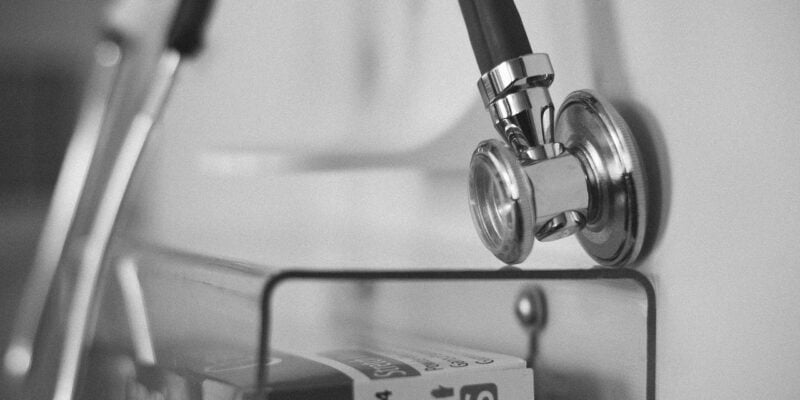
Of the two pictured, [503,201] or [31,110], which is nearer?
[503,201]

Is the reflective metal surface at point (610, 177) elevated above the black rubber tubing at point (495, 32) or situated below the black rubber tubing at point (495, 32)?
below

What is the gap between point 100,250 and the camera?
0.61m

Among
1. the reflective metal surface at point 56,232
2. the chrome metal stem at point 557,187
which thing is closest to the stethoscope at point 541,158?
the chrome metal stem at point 557,187

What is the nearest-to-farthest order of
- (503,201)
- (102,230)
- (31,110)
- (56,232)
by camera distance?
(503,201), (102,230), (56,232), (31,110)

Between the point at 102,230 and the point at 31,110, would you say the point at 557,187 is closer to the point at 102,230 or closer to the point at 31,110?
the point at 102,230

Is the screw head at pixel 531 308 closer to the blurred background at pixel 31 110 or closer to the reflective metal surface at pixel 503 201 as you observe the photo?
the reflective metal surface at pixel 503 201

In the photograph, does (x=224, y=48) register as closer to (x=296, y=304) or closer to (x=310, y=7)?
(x=310, y=7)

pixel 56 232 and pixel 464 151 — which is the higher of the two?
pixel 464 151

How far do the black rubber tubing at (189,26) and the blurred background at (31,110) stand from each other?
662 millimetres

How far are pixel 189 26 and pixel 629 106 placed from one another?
451 mm

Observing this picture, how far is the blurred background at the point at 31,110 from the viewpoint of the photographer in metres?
1.22

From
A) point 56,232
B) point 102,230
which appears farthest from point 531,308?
point 56,232

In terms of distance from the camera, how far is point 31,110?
125cm

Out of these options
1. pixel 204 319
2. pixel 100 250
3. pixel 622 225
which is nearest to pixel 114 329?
pixel 100 250
